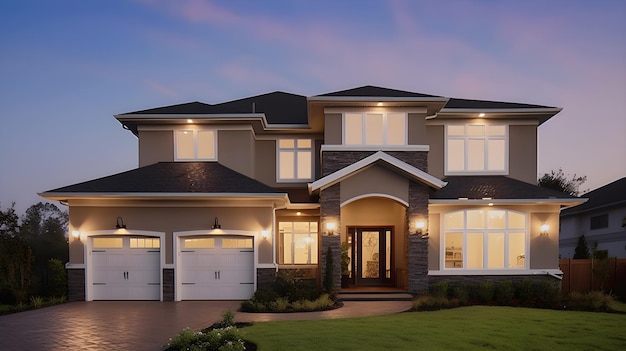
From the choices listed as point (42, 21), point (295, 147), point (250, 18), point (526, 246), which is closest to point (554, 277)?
point (526, 246)

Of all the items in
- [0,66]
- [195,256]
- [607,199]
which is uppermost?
[0,66]

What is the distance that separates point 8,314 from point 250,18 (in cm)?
1381

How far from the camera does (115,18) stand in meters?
18.5

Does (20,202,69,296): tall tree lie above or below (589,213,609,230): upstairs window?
below

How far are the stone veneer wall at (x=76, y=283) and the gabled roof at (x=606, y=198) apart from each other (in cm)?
2644

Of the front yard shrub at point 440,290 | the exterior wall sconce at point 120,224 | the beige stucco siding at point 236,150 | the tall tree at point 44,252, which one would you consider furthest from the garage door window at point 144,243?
the front yard shrub at point 440,290

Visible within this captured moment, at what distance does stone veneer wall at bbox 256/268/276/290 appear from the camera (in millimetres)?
15391

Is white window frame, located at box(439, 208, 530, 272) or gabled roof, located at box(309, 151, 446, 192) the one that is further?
white window frame, located at box(439, 208, 530, 272)

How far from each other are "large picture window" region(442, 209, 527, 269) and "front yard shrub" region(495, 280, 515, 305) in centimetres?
140

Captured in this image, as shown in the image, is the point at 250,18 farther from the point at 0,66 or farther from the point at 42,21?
the point at 0,66

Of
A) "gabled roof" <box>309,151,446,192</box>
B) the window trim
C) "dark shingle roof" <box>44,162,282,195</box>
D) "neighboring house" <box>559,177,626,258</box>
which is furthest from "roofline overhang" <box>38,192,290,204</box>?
"neighboring house" <box>559,177,626,258</box>

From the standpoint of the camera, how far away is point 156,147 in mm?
18094

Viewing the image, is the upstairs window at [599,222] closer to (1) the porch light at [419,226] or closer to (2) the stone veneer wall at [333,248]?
(1) the porch light at [419,226]

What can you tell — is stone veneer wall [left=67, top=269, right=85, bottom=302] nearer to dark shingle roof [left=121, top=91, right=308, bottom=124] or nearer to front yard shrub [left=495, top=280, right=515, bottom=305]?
dark shingle roof [left=121, top=91, right=308, bottom=124]
